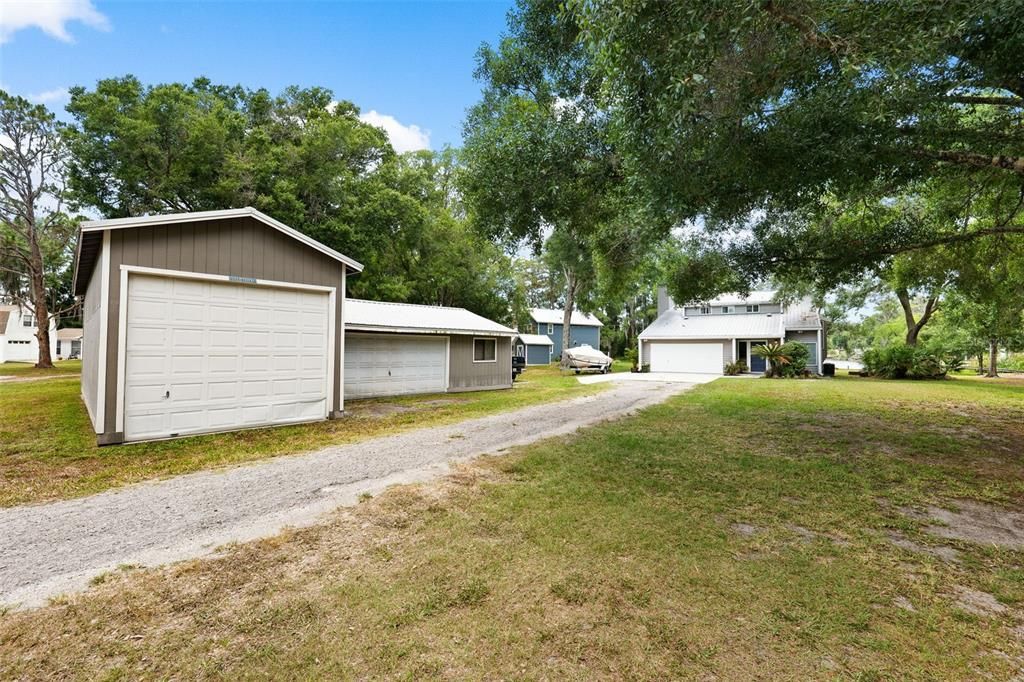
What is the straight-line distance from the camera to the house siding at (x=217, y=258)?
6.49 meters

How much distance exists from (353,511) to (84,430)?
707 cm

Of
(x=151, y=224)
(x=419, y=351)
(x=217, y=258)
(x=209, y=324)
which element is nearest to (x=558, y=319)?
(x=419, y=351)

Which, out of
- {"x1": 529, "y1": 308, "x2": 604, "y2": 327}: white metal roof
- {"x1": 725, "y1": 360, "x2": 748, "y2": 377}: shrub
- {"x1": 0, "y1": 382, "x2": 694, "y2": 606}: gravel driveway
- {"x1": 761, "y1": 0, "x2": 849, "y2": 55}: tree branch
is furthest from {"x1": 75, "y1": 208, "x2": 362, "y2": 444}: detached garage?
{"x1": 529, "y1": 308, "x2": 604, "y2": 327}: white metal roof

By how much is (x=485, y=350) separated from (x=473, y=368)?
90 centimetres

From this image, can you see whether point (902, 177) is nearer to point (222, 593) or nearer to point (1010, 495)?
point (1010, 495)

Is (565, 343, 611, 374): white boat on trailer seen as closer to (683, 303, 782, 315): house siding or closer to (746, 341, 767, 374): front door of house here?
(683, 303, 782, 315): house siding

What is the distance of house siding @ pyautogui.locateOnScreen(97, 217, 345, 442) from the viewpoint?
6.49 metres

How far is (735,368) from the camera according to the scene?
22875 mm

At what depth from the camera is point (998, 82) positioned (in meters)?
4.70

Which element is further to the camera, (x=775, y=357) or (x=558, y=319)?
(x=558, y=319)

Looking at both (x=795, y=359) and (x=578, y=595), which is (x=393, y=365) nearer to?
(x=578, y=595)

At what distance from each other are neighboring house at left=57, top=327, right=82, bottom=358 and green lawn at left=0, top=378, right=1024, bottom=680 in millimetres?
50722

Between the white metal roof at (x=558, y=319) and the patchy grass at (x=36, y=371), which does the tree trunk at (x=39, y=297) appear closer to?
the patchy grass at (x=36, y=371)

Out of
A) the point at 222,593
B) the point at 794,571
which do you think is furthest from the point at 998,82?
the point at 222,593
